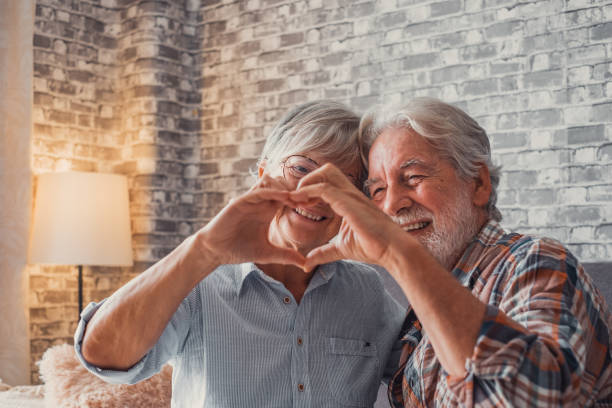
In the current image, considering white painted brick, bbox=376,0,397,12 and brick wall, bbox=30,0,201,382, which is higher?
white painted brick, bbox=376,0,397,12

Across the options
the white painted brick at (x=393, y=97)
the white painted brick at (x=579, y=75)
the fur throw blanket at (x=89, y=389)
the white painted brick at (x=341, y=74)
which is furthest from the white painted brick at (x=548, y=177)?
the fur throw blanket at (x=89, y=389)

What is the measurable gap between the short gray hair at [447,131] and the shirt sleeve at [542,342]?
0.38 m

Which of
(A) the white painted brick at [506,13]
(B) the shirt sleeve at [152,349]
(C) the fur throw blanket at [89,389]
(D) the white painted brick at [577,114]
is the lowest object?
(C) the fur throw blanket at [89,389]

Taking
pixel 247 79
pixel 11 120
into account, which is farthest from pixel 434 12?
pixel 11 120

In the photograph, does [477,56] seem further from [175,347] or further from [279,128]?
[175,347]

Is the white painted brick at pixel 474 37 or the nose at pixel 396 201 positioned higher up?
the white painted brick at pixel 474 37

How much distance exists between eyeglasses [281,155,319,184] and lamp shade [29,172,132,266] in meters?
2.14

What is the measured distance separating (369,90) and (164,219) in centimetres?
146

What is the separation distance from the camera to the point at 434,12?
3293mm

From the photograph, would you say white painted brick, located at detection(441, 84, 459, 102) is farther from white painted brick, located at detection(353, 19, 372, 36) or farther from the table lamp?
the table lamp

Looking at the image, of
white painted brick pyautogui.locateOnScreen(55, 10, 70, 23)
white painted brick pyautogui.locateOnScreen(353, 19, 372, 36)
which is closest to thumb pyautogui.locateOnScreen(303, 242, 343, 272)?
white painted brick pyautogui.locateOnScreen(353, 19, 372, 36)

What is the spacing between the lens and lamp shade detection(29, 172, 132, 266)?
3381 mm

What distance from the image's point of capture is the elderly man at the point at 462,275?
99 cm

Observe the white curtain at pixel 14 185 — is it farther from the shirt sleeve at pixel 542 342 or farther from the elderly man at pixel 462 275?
the shirt sleeve at pixel 542 342
